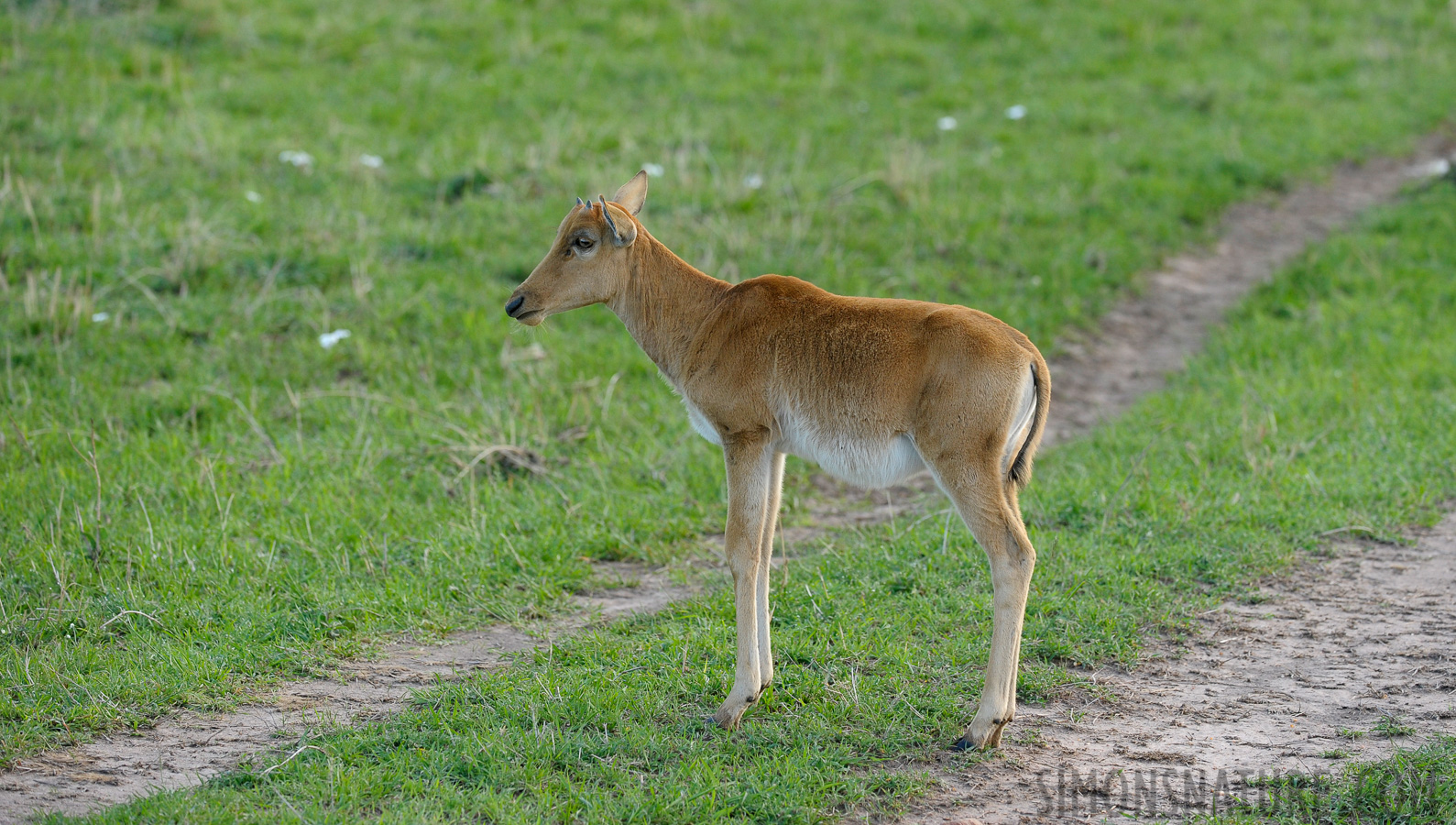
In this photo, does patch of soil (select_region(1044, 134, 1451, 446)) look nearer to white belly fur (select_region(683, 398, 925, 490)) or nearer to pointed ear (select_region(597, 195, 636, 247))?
white belly fur (select_region(683, 398, 925, 490))

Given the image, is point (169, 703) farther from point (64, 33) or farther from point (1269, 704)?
point (64, 33)

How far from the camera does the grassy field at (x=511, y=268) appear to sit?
250 inches

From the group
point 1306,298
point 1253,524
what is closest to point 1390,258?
point 1306,298

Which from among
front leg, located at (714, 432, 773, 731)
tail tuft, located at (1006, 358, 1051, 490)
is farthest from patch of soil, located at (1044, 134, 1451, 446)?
front leg, located at (714, 432, 773, 731)

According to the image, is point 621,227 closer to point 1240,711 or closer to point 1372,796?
point 1240,711

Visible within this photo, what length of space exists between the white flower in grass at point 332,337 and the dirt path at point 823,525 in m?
3.24

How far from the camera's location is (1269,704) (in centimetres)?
539

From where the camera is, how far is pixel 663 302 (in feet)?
18.5

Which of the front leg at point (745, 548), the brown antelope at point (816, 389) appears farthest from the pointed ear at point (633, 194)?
the front leg at point (745, 548)

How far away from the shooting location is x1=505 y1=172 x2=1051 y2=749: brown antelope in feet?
15.9

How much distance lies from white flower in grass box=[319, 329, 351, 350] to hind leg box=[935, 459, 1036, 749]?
18.2 feet

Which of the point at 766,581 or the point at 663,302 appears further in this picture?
the point at 663,302

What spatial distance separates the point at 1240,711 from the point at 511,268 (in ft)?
23.2

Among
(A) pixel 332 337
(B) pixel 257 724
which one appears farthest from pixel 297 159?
(B) pixel 257 724
